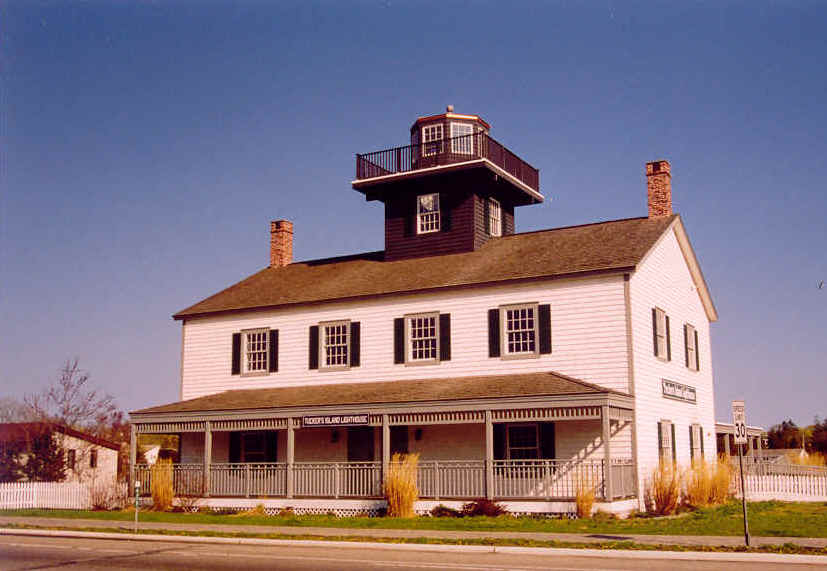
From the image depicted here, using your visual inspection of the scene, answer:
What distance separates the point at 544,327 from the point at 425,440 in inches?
189

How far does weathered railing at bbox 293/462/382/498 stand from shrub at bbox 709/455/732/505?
942 cm

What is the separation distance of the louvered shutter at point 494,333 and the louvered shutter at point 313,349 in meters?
6.00

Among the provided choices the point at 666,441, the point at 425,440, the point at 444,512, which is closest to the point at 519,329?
the point at 425,440

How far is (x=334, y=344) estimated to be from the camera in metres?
28.8

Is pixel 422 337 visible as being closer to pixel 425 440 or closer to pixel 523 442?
pixel 425 440

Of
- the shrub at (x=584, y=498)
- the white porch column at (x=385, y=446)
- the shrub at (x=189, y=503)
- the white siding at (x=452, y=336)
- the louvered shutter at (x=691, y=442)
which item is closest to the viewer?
the shrub at (x=584, y=498)

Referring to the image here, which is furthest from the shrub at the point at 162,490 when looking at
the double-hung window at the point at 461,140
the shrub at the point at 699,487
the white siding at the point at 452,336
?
the shrub at the point at 699,487

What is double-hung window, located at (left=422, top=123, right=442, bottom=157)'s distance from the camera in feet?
105

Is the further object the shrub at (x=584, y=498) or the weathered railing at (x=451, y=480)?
the weathered railing at (x=451, y=480)

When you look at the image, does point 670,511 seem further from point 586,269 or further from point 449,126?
point 449,126

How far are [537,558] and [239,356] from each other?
17905 mm

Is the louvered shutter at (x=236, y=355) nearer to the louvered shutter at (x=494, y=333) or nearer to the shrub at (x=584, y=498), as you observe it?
the louvered shutter at (x=494, y=333)

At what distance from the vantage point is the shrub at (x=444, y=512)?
22.5 meters

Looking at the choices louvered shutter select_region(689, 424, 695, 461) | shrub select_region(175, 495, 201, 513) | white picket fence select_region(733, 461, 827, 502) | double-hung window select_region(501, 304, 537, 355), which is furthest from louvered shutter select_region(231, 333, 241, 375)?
white picket fence select_region(733, 461, 827, 502)
